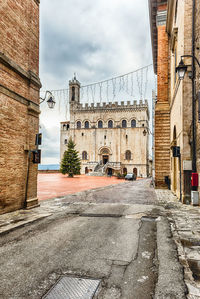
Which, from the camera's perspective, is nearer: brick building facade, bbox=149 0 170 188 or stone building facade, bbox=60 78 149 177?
brick building facade, bbox=149 0 170 188

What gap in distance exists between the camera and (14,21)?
8.52m

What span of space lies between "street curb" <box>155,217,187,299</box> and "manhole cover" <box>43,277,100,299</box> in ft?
2.82

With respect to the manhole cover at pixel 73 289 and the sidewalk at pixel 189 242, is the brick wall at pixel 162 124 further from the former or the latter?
the manhole cover at pixel 73 289

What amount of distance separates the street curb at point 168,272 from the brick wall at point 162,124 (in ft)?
43.9

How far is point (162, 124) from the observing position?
1881 centimetres

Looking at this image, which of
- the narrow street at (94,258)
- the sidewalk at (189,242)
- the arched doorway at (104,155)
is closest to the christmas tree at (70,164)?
the arched doorway at (104,155)

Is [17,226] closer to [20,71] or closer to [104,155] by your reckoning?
[20,71]

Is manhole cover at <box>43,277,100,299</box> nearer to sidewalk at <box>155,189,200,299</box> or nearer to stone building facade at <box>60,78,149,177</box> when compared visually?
sidewalk at <box>155,189,200,299</box>

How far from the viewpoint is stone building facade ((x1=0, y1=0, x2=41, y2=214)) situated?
7.84 meters

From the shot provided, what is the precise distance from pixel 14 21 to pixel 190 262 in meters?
9.40

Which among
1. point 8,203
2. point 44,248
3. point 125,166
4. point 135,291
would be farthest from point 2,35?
point 125,166

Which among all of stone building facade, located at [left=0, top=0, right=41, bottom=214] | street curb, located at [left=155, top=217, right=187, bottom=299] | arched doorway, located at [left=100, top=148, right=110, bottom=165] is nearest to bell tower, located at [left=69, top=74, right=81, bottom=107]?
arched doorway, located at [left=100, top=148, right=110, bottom=165]

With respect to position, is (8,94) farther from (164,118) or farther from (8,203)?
(164,118)

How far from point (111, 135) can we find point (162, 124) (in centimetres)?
3844
